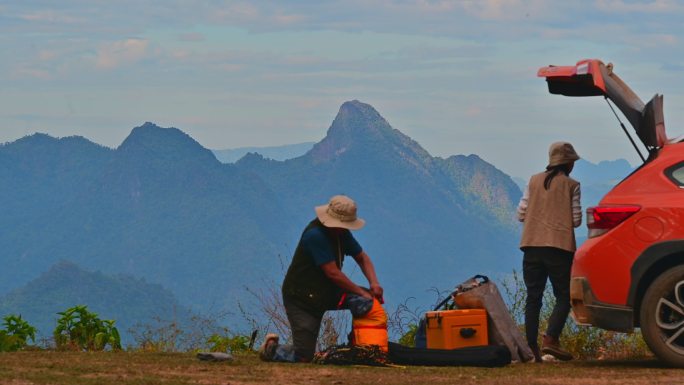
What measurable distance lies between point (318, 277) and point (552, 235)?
1.97 metres

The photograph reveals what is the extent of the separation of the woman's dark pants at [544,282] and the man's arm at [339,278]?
4.87 ft

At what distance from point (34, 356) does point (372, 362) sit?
2.96 meters

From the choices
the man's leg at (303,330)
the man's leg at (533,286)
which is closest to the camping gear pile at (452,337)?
the man's leg at (303,330)

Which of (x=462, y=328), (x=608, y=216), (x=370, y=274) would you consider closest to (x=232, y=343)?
(x=370, y=274)

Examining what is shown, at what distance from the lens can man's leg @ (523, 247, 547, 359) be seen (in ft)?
37.8

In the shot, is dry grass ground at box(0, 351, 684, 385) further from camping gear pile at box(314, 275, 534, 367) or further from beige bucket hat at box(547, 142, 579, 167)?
beige bucket hat at box(547, 142, 579, 167)

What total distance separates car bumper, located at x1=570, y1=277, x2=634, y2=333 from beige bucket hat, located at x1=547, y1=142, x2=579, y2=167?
1186 millimetres

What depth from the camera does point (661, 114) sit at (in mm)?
11023

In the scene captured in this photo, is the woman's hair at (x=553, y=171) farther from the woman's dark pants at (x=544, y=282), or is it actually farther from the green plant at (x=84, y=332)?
the green plant at (x=84, y=332)

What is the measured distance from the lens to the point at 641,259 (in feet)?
34.0

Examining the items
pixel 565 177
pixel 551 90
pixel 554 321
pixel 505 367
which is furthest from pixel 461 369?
pixel 551 90

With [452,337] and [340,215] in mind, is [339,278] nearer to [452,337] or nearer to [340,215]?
[340,215]

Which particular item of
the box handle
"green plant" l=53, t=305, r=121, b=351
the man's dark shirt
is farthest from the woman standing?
"green plant" l=53, t=305, r=121, b=351

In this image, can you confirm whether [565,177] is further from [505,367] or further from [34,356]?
[34,356]
